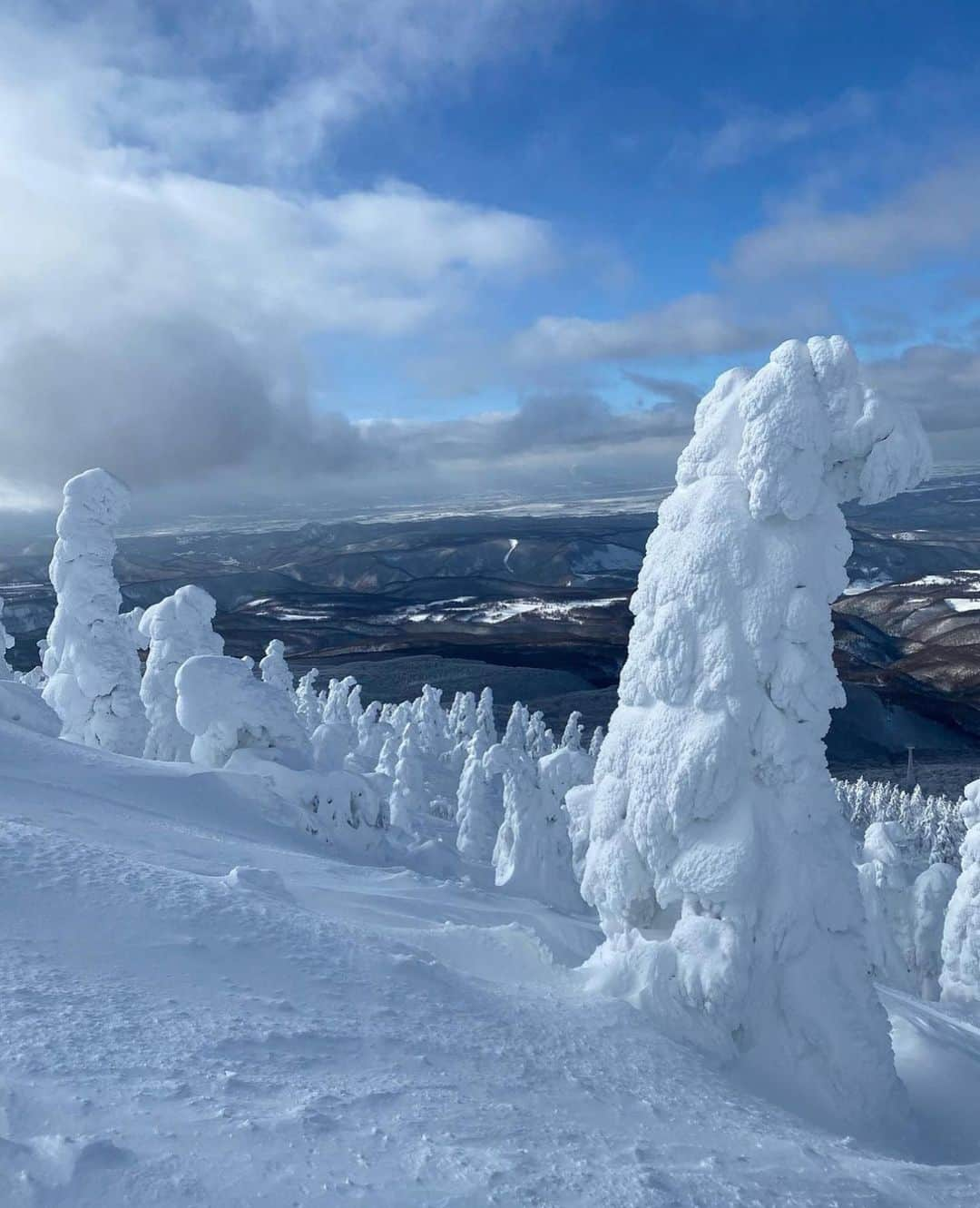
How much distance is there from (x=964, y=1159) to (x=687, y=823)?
440 cm

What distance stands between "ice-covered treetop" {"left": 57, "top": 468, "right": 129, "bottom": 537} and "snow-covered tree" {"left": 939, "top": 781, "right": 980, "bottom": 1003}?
25366 millimetres

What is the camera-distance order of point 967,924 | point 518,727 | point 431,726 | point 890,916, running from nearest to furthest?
point 967,924 < point 890,916 < point 431,726 < point 518,727

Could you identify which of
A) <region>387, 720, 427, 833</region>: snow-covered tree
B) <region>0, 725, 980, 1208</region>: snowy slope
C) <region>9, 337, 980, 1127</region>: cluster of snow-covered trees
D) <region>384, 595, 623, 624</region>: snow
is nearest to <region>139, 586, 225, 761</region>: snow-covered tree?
<region>387, 720, 427, 833</region>: snow-covered tree

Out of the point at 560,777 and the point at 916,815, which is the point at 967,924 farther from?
the point at 916,815

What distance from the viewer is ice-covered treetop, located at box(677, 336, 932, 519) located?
377 inches

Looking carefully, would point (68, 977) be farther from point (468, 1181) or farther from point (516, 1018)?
point (516, 1018)

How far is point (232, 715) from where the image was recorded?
57.9ft

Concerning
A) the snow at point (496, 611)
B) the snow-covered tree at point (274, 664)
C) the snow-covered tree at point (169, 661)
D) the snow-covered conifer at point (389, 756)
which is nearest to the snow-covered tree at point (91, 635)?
the snow-covered tree at point (169, 661)

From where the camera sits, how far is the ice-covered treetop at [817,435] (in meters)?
9.57

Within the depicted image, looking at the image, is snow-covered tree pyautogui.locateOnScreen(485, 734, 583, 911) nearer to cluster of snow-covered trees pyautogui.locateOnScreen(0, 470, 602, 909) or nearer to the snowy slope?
cluster of snow-covered trees pyautogui.locateOnScreen(0, 470, 602, 909)

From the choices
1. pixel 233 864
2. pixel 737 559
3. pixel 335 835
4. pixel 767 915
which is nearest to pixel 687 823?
pixel 767 915

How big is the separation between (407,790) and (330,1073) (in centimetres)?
3308

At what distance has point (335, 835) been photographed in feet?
54.1

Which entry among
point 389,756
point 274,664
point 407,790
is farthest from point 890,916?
point 274,664
